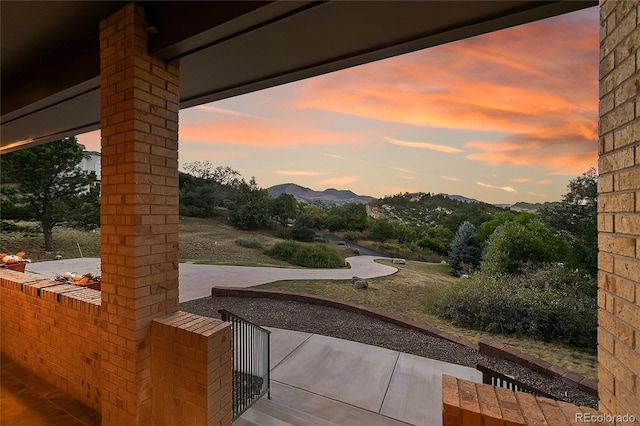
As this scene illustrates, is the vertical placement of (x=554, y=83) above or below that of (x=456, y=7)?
above

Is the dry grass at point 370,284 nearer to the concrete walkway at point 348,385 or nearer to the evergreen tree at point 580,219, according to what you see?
the concrete walkway at point 348,385

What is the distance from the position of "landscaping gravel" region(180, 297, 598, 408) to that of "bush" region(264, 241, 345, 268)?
284 inches

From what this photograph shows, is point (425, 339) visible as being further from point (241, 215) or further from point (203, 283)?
point (241, 215)

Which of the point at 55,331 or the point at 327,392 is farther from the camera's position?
the point at 327,392

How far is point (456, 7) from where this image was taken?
1513 millimetres

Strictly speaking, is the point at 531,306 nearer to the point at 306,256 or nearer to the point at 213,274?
the point at 213,274

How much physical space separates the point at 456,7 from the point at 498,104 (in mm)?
4399

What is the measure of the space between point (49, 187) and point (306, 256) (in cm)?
1141

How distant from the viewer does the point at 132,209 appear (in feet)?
5.97

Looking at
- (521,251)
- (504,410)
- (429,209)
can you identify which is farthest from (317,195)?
(504,410)

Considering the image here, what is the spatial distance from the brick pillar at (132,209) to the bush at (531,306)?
5.75 metres

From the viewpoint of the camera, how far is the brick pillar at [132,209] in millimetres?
1834

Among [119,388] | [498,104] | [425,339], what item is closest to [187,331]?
[119,388]

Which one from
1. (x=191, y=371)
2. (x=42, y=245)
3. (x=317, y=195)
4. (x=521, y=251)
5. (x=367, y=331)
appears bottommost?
(x=367, y=331)
